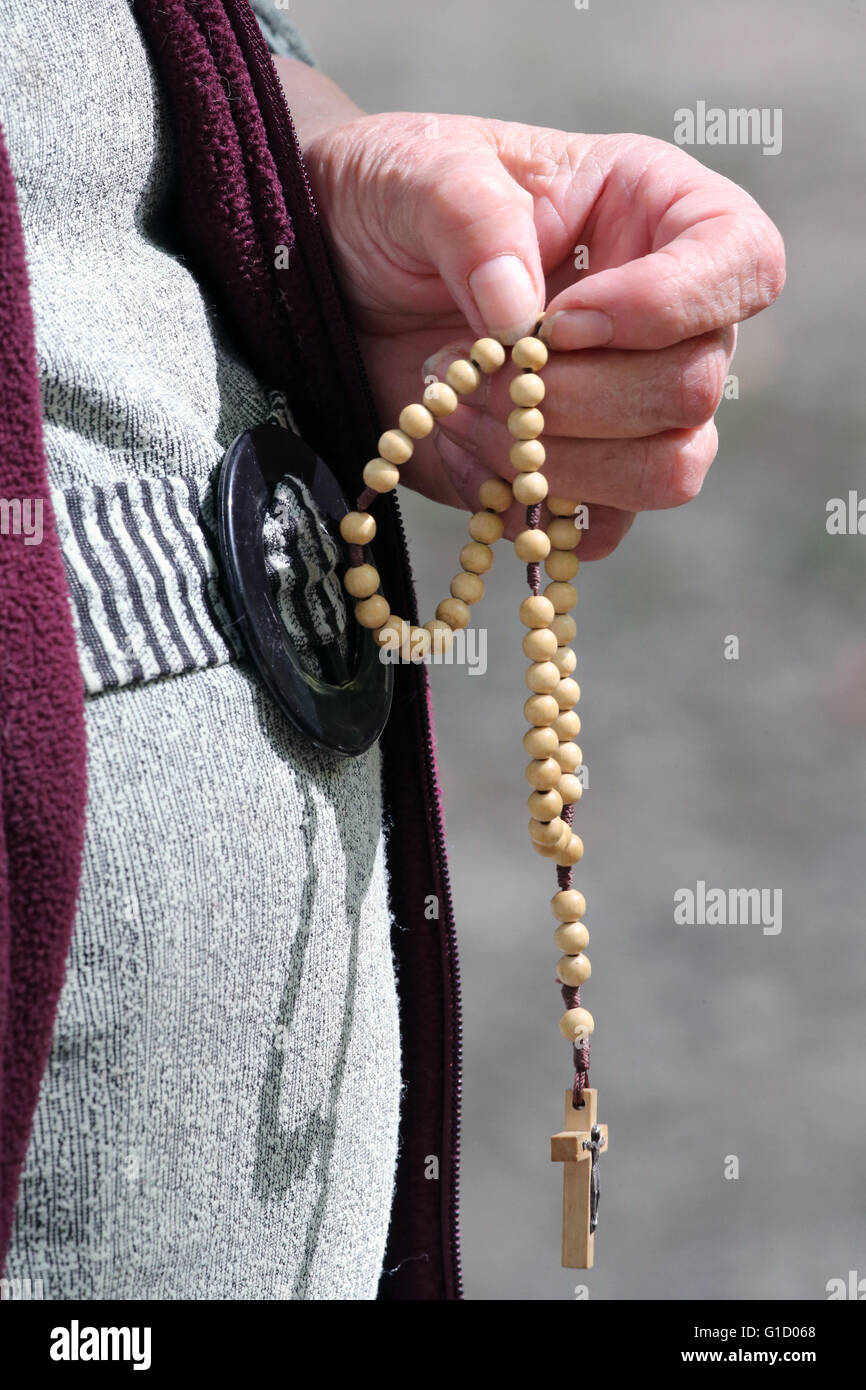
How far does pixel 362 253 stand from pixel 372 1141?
433 millimetres

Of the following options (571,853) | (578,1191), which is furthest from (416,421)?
(578,1191)

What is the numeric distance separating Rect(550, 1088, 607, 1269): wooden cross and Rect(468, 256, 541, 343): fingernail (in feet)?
1.30

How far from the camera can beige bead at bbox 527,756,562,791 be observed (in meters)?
0.65

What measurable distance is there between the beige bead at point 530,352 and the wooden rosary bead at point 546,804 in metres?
0.21

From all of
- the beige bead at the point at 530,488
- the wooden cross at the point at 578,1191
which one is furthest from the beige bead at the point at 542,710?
the wooden cross at the point at 578,1191

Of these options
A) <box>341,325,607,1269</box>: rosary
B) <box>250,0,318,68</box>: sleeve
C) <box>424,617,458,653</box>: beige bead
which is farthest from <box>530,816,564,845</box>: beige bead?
<box>250,0,318,68</box>: sleeve

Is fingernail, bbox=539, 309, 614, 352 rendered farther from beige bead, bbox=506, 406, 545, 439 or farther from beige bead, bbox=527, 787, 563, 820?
beige bead, bbox=527, 787, 563, 820

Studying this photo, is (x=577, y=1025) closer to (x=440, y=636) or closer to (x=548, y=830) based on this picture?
(x=548, y=830)

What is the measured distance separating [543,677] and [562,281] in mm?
219

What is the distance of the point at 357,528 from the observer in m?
0.61

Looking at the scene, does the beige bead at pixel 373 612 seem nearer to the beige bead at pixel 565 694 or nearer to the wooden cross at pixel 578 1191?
the beige bead at pixel 565 694

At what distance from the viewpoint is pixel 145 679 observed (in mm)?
488

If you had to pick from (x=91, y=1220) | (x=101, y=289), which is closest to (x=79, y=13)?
(x=101, y=289)
